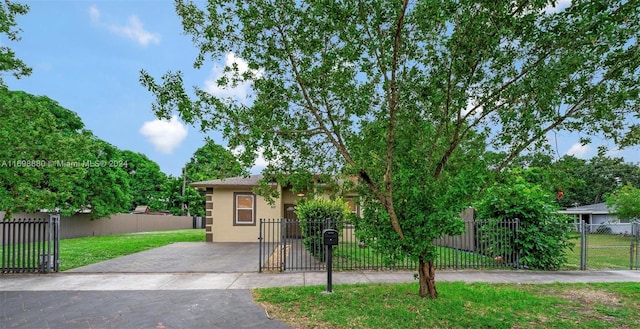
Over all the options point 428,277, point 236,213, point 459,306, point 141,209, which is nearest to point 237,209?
point 236,213

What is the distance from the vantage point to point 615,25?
4.53 meters

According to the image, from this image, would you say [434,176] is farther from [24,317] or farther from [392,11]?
[24,317]

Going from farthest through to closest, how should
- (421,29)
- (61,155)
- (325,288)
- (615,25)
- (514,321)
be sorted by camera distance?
(61,155) → (325,288) → (421,29) → (514,321) → (615,25)

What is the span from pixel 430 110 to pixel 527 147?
1515 mm

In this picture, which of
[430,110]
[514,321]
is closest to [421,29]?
[430,110]

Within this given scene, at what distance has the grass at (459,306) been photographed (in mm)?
5238

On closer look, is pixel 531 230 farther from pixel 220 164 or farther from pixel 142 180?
pixel 142 180

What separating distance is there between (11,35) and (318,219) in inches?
373

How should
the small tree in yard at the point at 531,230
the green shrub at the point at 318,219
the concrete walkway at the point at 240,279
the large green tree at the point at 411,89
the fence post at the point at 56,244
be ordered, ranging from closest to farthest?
the large green tree at the point at 411,89 < the concrete walkway at the point at 240,279 < the fence post at the point at 56,244 < the small tree in yard at the point at 531,230 < the green shrub at the point at 318,219

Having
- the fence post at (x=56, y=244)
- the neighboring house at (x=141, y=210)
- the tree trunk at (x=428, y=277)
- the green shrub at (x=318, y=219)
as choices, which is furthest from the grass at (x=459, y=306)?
the neighboring house at (x=141, y=210)

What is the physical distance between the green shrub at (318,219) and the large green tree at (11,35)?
8.33 metres

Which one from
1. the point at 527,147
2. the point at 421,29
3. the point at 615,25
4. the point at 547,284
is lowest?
the point at 547,284

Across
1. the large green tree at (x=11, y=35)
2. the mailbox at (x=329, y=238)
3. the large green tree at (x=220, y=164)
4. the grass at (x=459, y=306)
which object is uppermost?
the large green tree at (x=11, y=35)

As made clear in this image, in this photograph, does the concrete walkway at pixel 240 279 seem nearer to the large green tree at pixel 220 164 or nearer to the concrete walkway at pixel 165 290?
the concrete walkway at pixel 165 290
